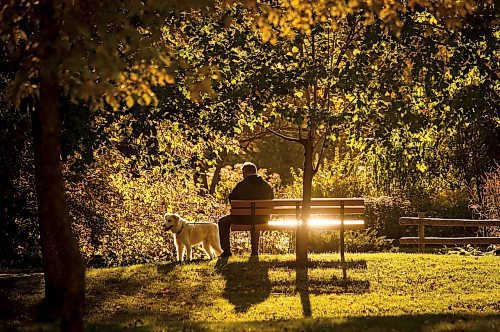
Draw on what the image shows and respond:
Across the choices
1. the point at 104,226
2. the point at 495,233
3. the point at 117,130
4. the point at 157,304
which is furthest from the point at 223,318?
the point at 495,233

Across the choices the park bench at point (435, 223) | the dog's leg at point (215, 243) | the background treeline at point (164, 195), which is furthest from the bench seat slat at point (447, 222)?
the dog's leg at point (215, 243)

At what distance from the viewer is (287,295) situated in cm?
1191

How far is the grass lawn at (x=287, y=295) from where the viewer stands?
9.23 metres

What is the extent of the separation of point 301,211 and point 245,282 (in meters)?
2.03

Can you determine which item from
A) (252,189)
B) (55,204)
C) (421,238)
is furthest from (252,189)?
(55,204)

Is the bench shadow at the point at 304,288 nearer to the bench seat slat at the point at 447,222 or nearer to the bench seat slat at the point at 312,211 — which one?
the bench seat slat at the point at 312,211

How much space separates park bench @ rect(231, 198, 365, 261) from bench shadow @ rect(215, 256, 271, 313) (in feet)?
2.56

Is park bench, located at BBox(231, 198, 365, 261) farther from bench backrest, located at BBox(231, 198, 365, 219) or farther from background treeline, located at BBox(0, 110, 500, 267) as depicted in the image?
background treeline, located at BBox(0, 110, 500, 267)

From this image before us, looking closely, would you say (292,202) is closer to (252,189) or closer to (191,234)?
(252,189)

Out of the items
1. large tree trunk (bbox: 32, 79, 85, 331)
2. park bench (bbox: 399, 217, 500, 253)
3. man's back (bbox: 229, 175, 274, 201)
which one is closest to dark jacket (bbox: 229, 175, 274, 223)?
man's back (bbox: 229, 175, 274, 201)

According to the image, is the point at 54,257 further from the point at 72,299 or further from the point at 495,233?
the point at 495,233

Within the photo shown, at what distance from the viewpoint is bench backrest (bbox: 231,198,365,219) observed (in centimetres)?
1471

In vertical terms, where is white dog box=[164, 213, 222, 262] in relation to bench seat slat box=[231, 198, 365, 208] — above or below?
below

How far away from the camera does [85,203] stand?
1884cm
